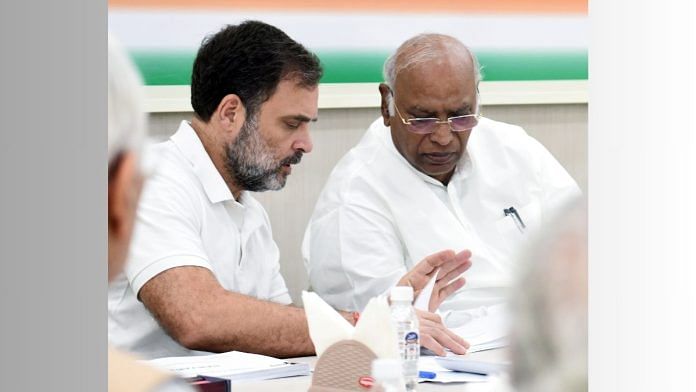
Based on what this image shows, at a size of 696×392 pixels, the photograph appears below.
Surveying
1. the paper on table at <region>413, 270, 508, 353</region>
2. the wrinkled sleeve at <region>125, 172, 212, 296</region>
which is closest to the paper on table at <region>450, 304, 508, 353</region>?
the paper on table at <region>413, 270, 508, 353</region>

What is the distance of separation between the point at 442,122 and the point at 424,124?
0.06 metres

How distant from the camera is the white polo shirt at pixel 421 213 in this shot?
2.96 m

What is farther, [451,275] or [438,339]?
[451,275]

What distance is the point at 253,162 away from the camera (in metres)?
2.80

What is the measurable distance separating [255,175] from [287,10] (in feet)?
2.88

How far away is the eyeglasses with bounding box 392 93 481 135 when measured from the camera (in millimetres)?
3047

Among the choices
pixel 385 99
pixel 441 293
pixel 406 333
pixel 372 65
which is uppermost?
pixel 372 65

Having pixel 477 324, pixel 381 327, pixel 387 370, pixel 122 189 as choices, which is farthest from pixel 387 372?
pixel 477 324

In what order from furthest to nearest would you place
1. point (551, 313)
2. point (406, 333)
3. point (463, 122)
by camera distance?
1. point (463, 122)
2. point (406, 333)
3. point (551, 313)

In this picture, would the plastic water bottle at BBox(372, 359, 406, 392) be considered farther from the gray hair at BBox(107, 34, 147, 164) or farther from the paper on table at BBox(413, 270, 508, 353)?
the paper on table at BBox(413, 270, 508, 353)

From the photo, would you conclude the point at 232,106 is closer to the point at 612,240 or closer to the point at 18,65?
the point at 612,240

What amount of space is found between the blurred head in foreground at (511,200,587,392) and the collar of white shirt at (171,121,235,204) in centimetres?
200

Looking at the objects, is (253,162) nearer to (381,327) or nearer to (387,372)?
(381,327)

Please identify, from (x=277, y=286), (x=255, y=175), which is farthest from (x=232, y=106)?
(x=277, y=286)
